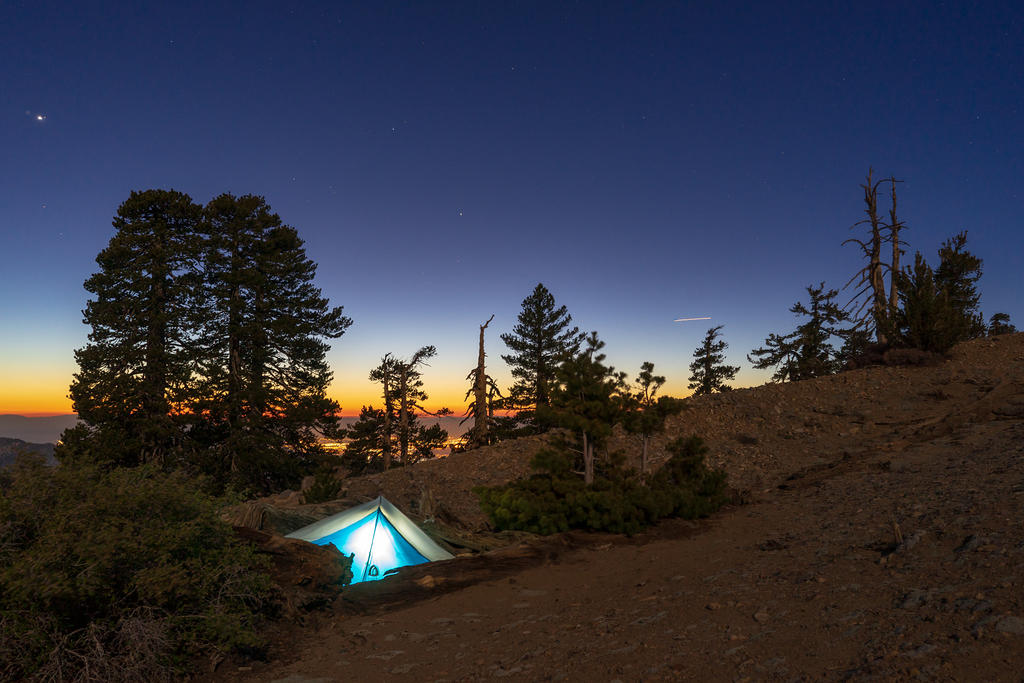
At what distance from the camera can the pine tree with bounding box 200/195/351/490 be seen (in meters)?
27.6

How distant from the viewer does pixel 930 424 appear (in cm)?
1706

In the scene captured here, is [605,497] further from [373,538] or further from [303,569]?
[303,569]

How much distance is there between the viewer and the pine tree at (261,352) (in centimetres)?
2756

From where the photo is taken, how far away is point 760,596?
21.7 feet

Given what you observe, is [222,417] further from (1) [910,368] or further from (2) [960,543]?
(1) [910,368]

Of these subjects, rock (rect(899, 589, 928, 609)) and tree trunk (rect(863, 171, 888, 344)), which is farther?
tree trunk (rect(863, 171, 888, 344))

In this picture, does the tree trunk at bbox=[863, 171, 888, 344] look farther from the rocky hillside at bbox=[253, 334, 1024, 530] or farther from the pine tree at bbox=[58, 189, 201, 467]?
the pine tree at bbox=[58, 189, 201, 467]

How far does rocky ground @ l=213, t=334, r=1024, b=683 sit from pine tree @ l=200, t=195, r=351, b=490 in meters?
17.4

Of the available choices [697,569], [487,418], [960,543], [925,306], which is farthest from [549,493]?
[925,306]

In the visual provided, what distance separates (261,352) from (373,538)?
21618mm

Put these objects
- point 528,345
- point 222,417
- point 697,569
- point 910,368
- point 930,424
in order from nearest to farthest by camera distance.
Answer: point 697,569 → point 930,424 → point 910,368 → point 222,417 → point 528,345

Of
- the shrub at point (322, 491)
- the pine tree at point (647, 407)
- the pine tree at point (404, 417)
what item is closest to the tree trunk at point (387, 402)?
the pine tree at point (404, 417)

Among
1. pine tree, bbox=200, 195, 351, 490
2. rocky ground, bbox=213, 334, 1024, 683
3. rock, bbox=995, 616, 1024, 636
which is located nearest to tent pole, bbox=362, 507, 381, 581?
rocky ground, bbox=213, 334, 1024, 683

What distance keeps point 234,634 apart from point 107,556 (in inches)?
64.6
